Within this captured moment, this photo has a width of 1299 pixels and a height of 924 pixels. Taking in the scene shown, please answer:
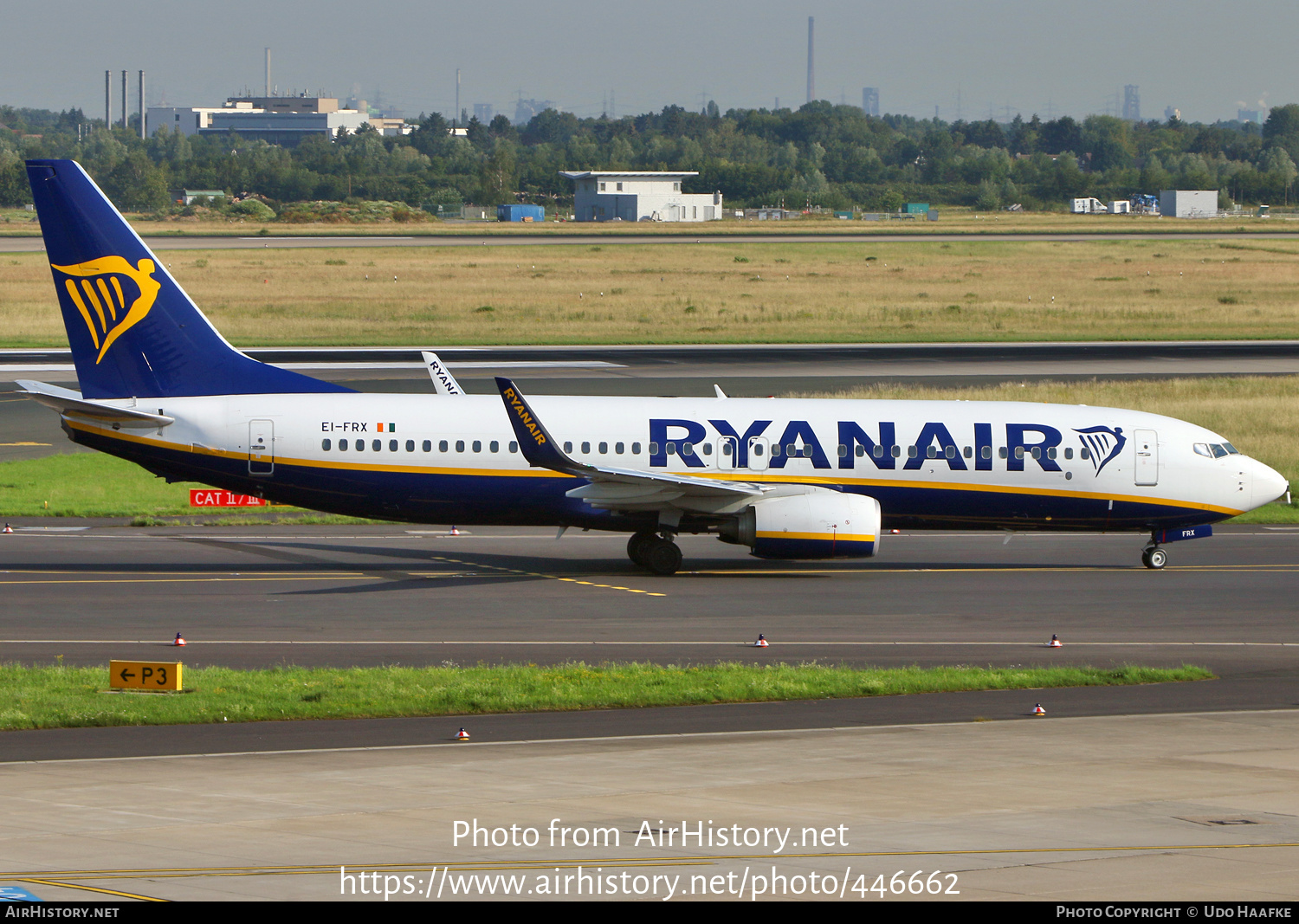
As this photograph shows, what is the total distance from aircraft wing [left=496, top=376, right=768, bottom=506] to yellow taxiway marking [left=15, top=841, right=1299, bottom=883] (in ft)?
59.0

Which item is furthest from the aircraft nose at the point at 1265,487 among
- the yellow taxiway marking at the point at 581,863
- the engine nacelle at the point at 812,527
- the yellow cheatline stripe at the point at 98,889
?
the yellow cheatline stripe at the point at 98,889

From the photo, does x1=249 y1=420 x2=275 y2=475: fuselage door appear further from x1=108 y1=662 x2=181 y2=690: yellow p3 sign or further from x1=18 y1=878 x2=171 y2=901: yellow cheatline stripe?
x1=18 y1=878 x2=171 y2=901: yellow cheatline stripe

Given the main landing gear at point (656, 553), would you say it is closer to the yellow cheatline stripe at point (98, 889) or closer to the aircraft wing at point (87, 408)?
the aircraft wing at point (87, 408)

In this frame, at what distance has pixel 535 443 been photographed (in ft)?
108

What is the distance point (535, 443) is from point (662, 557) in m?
4.44

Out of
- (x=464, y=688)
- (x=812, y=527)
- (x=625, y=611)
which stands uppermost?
(x=812, y=527)

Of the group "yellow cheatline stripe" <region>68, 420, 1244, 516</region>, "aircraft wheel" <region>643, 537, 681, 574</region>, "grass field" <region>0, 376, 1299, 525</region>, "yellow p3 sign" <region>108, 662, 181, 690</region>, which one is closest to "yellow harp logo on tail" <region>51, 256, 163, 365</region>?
"yellow cheatline stripe" <region>68, 420, 1244, 516</region>

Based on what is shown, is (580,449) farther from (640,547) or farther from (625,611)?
(625,611)

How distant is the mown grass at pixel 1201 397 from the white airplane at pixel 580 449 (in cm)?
1821

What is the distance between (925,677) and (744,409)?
12034 millimetres

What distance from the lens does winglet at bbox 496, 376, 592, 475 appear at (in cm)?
3272

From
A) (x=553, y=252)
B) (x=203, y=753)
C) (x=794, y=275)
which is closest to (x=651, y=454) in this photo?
(x=203, y=753)

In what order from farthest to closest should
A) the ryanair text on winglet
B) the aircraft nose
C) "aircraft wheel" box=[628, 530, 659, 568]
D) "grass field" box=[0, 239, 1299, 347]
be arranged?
"grass field" box=[0, 239, 1299, 347] < the aircraft nose < "aircraft wheel" box=[628, 530, 659, 568] < the ryanair text on winglet

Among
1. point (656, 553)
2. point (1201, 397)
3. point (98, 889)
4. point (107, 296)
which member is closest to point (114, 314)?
point (107, 296)
